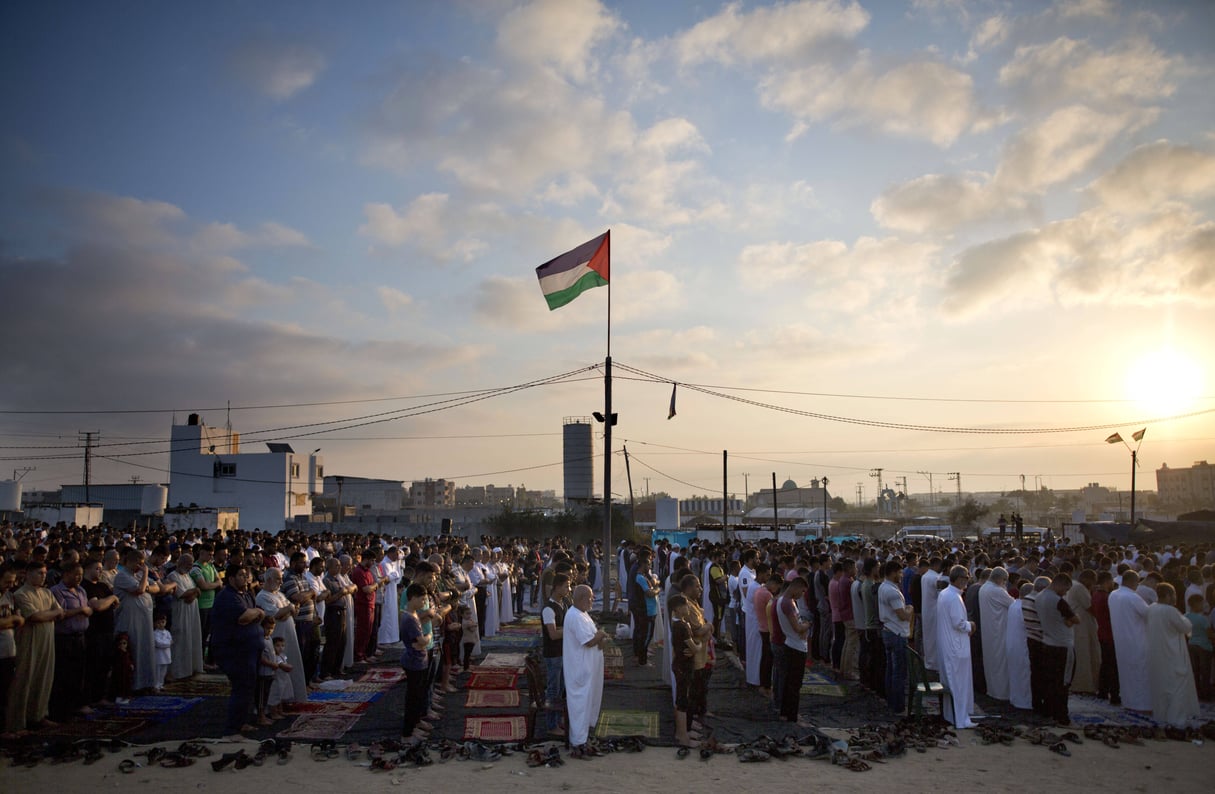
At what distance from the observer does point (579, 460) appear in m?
65.1

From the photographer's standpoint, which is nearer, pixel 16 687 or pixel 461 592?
pixel 16 687

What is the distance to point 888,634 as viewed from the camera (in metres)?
9.14

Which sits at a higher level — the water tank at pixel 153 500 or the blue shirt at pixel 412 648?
the water tank at pixel 153 500

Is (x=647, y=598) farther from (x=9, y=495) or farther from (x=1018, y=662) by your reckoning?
(x=9, y=495)

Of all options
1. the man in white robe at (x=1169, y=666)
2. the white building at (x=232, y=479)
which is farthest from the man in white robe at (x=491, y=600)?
the white building at (x=232, y=479)

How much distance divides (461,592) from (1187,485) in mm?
126136

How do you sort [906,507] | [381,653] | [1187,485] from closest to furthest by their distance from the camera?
[381,653] → [1187,485] → [906,507]

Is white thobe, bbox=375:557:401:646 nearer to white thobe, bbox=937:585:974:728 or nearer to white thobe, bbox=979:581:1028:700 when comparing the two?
white thobe, bbox=937:585:974:728

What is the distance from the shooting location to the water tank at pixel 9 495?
47219mm

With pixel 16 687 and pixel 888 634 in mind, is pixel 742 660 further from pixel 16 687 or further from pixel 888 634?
pixel 16 687

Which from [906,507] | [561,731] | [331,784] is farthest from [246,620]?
[906,507]

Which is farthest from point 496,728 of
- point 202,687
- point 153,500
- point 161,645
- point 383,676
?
point 153,500

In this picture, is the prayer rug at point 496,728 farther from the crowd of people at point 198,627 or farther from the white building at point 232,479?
the white building at point 232,479

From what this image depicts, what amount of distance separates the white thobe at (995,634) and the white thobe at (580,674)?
5.55 m
